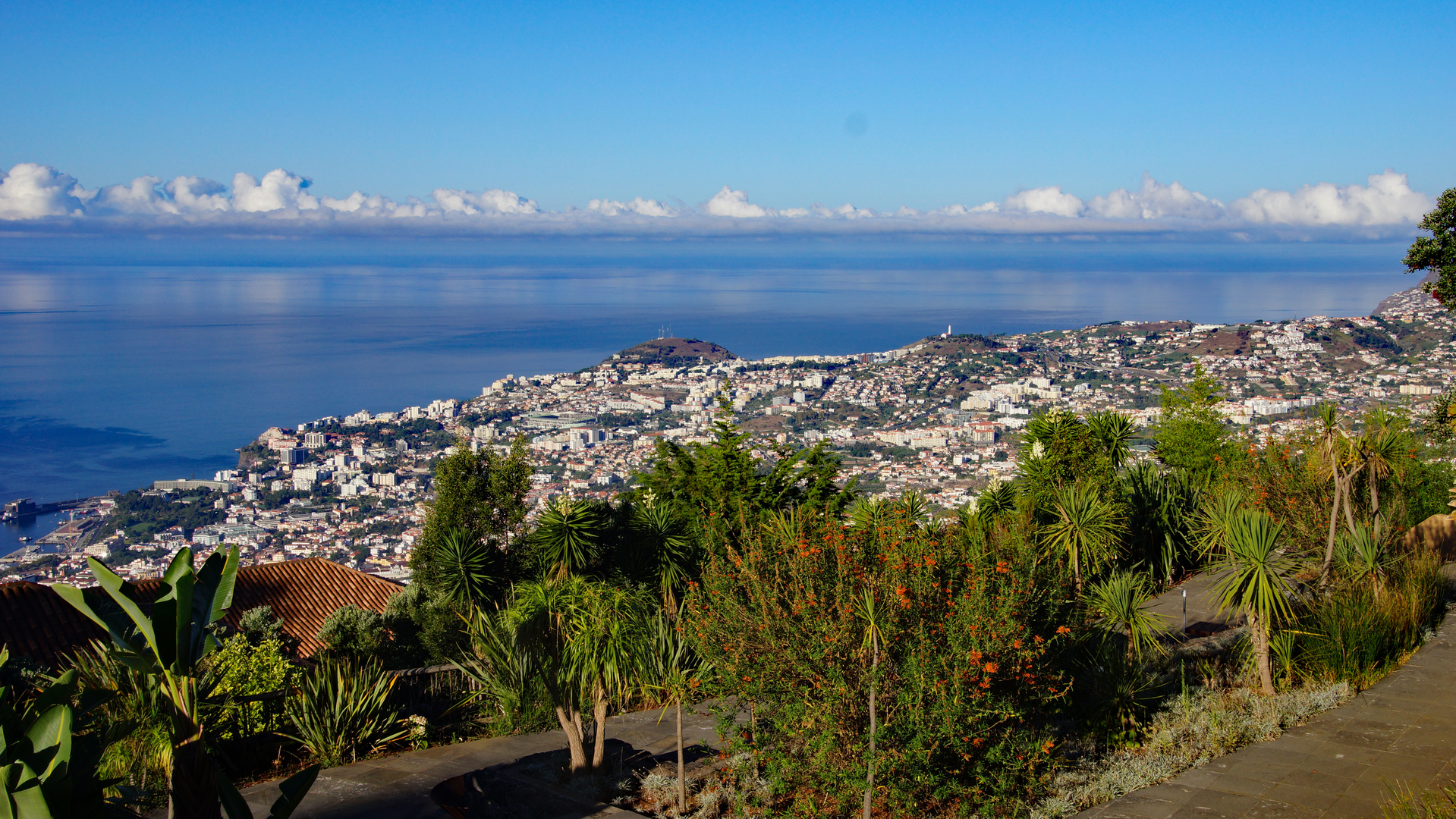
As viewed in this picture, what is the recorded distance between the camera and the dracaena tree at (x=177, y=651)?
268 centimetres

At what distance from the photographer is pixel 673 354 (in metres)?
69.1

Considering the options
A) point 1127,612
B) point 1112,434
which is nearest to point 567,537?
point 1127,612

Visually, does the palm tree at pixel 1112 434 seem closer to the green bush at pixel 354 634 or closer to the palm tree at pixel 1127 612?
the palm tree at pixel 1127 612

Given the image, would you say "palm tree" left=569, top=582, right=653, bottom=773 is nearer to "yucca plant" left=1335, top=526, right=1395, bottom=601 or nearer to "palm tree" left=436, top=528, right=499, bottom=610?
"palm tree" left=436, top=528, right=499, bottom=610

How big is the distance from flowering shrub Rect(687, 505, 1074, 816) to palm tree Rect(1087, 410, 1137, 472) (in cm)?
843

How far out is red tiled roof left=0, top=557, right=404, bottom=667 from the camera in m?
9.56

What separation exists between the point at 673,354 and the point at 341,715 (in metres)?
63.4

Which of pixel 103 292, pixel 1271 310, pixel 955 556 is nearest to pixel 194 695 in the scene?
pixel 955 556

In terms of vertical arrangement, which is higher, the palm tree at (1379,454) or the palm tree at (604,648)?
the palm tree at (1379,454)

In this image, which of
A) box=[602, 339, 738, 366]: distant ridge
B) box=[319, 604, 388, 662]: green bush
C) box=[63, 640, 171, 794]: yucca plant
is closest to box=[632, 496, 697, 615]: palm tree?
box=[319, 604, 388, 662]: green bush

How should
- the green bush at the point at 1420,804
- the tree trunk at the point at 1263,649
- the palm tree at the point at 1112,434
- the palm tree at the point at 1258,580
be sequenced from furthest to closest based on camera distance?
the palm tree at the point at 1112,434 → the tree trunk at the point at 1263,649 → the palm tree at the point at 1258,580 → the green bush at the point at 1420,804

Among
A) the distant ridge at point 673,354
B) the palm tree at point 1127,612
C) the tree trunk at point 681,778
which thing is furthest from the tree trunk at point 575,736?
the distant ridge at point 673,354

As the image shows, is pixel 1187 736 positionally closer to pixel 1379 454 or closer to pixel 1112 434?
pixel 1379 454

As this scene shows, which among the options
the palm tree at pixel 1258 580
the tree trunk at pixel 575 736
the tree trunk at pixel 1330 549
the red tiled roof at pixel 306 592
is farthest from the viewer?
the red tiled roof at pixel 306 592
